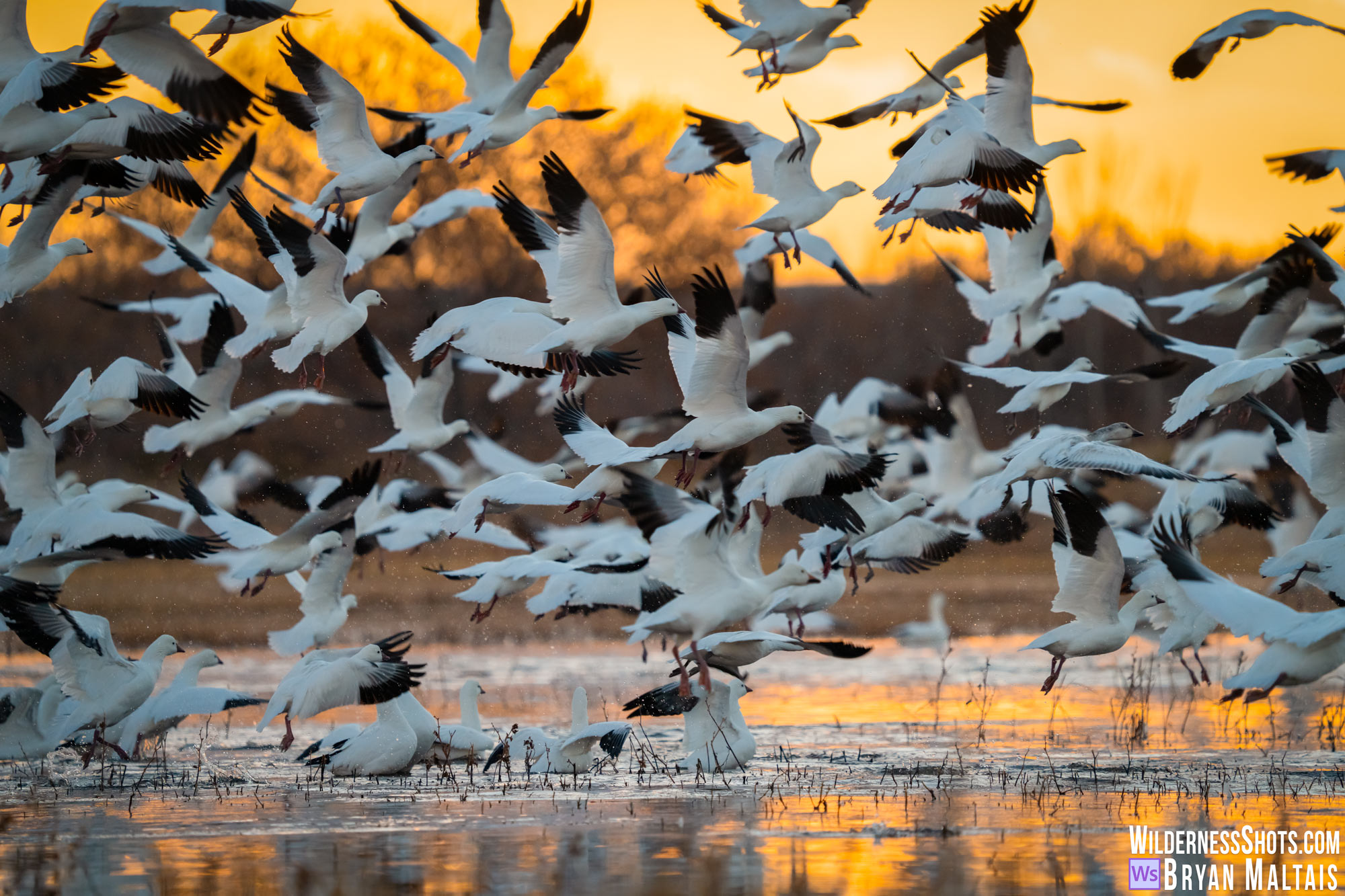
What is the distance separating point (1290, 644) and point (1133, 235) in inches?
1683

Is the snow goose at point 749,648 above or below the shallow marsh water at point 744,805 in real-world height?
above

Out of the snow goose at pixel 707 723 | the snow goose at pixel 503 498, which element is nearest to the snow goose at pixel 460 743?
the snow goose at pixel 707 723

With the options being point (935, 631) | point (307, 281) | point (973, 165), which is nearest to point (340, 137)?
point (307, 281)

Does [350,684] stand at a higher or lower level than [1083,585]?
lower

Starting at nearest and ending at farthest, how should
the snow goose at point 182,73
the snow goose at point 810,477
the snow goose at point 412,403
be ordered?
1. the snow goose at point 182,73
2. the snow goose at point 810,477
3. the snow goose at point 412,403

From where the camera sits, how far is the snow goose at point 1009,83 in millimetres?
9328

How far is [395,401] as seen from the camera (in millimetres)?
12828

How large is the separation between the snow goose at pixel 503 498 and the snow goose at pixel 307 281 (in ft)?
4.25

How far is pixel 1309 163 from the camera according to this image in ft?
36.8

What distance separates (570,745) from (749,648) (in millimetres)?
1213

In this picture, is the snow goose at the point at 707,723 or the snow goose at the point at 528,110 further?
the snow goose at the point at 528,110

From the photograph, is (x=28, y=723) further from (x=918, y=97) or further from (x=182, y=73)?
(x=918, y=97)

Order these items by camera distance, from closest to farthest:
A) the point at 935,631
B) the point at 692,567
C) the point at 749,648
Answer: the point at 692,567 → the point at 749,648 → the point at 935,631

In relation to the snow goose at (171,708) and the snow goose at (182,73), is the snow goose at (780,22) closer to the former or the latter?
the snow goose at (182,73)
